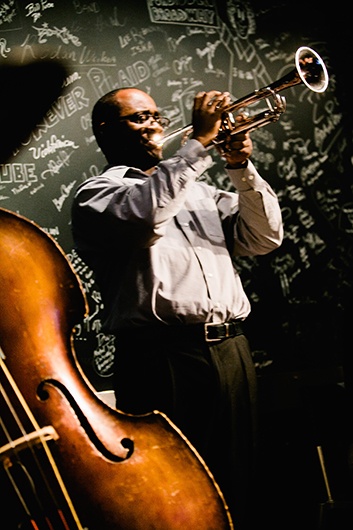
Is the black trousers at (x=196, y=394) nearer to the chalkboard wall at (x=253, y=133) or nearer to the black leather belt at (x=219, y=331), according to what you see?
the black leather belt at (x=219, y=331)

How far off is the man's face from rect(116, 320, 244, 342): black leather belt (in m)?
0.70

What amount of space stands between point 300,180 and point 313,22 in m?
0.89

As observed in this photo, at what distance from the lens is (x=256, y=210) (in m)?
2.13

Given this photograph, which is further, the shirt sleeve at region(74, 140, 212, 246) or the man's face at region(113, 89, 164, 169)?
the man's face at region(113, 89, 164, 169)

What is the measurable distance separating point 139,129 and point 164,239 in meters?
0.47

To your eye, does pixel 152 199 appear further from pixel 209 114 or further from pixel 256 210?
pixel 256 210

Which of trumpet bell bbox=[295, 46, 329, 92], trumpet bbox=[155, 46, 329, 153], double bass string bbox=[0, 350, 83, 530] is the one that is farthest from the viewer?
trumpet bell bbox=[295, 46, 329, 92]

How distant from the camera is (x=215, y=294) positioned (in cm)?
195

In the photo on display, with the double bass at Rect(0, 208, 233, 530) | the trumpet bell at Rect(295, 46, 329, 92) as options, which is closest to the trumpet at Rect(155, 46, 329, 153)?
the trumpet bell at Rect(295, 46, 329, 92)

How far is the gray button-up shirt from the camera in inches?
71.9

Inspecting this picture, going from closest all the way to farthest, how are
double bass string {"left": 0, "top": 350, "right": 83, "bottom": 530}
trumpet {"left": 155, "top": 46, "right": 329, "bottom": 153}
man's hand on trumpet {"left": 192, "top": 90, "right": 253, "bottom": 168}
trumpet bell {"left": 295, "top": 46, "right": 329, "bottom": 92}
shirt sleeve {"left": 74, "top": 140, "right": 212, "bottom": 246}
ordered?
double bass string {"left": 0, "top": 350, "right": 83, "bottom": 530}
shirt sleeve {"left": 74, "top": 140, "right": 212, "bottom": 246}
man's hand on trumpet {"left": 192, "top": 90, "right": 253, "bottom": 168}
trumpet {"left": 155, "top": 46, "right": 329, "bottom": 153}
trumpet bell {"left": 295, "top": 46, "right": 329, "bottom": 92}

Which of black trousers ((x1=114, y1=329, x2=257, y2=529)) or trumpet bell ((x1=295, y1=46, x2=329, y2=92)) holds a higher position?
trumpet bell ((x1=295, y1=46, x2=329, y2=92))

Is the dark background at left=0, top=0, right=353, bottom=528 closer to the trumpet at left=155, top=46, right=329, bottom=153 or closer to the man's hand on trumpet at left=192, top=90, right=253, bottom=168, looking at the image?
the trumpet at left=155, top=46, right=329, bottom=153

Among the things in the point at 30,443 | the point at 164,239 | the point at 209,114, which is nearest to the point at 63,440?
the point at 30,443
